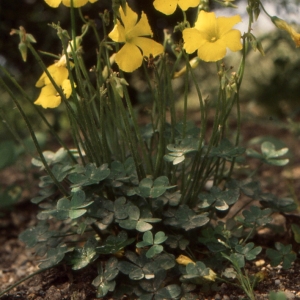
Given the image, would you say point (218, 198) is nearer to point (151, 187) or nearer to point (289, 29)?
point (151, 187)

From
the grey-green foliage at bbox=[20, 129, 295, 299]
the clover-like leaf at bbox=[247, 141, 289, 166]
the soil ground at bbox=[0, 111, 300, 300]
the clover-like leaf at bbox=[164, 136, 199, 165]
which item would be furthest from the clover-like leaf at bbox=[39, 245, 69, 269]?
the clover-like leaf at bbox=[247, 141, 289, 166]

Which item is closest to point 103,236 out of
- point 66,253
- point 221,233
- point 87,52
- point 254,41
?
point 66,253

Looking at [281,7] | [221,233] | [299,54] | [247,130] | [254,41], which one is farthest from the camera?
[247,130]

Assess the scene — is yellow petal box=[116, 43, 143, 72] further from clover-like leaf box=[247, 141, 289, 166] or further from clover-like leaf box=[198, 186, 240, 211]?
clover-like leaf box=[247, 141, 289, 166]

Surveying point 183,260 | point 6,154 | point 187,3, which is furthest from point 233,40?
point 6,154

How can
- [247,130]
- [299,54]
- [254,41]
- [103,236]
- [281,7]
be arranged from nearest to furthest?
[254,41]
[103,236]
[281,7]
[299,54]
[247,130]

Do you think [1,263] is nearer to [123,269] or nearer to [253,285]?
[123,269]
